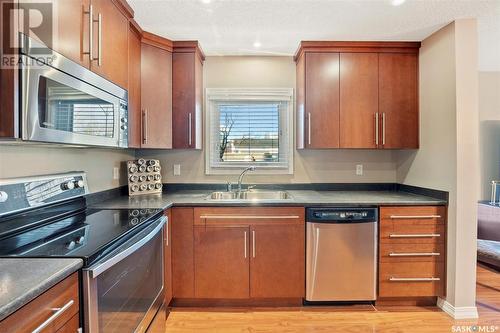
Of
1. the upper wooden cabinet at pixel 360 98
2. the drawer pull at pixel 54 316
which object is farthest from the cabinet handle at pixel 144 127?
the drawer pull at pixel 54 316

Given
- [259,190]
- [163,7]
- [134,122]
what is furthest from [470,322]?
[163,7]

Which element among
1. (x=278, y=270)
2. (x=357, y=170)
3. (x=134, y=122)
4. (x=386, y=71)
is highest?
(x=386, y=71)

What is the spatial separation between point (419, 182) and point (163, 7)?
2584 mm

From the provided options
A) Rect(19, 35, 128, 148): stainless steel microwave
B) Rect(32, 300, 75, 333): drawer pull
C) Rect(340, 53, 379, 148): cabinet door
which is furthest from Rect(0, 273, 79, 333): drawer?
Rect(340, 53, 379, 148): cabinet door

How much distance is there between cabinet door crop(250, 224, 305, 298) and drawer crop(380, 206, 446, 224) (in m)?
0.70

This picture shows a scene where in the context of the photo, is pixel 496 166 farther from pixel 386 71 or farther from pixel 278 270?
pixel 278 270

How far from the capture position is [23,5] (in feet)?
3.51

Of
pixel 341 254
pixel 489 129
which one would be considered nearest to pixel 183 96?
pixel 341 254

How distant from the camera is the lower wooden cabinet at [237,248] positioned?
2.19 m

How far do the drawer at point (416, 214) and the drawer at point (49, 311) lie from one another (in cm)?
208

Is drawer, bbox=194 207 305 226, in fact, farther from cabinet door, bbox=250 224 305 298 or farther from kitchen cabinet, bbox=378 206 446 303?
kitchen cabinet, bbox=378 206 446 303

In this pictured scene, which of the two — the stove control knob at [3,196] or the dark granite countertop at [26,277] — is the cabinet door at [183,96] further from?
the dark granite countertop at [26,277]

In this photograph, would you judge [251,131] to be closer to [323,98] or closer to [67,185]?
[323,98]

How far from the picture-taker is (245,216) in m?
2.19
